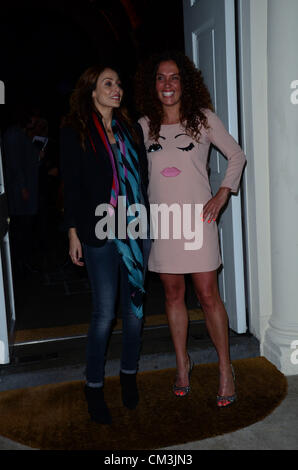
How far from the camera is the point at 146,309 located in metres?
3.70

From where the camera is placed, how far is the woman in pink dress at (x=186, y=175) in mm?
2234

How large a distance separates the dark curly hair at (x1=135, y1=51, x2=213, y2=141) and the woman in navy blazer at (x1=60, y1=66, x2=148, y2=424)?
7.4 inches

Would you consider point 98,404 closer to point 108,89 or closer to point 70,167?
point 70,167

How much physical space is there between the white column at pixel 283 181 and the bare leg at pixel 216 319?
46 cm

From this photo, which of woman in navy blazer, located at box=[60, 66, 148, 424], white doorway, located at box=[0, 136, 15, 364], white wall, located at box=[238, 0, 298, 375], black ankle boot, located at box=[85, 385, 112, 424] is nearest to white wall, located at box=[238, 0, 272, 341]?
white wall, located at box=[238, 0, 298, 375]

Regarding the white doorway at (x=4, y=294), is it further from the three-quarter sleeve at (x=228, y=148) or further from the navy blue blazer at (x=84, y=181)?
the three-quarter sleeve at (x=228, y=148)

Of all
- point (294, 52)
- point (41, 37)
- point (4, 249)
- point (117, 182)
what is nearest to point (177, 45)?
point (294, 52)

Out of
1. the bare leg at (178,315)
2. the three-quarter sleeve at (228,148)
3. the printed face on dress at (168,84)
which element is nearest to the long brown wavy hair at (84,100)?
the printed face on dress at (168,84)

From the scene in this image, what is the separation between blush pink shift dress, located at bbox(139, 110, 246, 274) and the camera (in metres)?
2.22

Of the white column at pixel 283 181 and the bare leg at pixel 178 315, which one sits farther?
the white column at pixel 283 181

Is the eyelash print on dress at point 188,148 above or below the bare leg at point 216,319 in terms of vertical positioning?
above

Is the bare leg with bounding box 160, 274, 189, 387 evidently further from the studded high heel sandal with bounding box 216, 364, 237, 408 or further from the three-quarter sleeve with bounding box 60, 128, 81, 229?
the three-quarter sleeve with bounding box 60, 128, 81, 229

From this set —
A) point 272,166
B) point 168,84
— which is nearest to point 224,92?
point 272,166

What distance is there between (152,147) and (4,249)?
1299 mm
